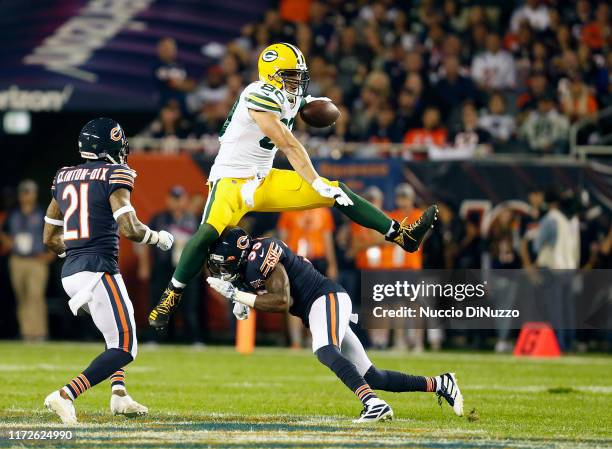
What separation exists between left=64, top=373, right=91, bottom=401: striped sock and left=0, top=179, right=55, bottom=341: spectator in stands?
27.6 ft

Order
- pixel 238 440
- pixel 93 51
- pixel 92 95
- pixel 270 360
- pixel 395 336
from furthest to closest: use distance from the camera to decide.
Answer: pixel 93 51 → pixel 92 95 → pixel 395 336 → pixel 270 360 → pixel 238 440

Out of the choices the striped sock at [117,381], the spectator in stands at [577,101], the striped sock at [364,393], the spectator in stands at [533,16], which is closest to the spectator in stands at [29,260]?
the spectator in stands at [577,101]

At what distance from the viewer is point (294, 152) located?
859 centimetres

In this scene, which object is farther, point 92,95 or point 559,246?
point 92,95

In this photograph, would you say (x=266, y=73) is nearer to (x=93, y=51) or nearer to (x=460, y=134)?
(x=460, y=134)

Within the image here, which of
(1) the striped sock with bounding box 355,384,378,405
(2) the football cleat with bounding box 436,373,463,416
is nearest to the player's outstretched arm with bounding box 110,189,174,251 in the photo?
(1) the striped sock with bounding box 355,384,378,405

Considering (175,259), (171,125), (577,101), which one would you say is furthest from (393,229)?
(171,125)

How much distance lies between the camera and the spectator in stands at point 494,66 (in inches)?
686

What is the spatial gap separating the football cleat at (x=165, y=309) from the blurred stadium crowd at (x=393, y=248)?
5746 millimetres

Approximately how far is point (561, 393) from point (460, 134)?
5948 millimetres

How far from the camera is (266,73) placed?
8891 mm

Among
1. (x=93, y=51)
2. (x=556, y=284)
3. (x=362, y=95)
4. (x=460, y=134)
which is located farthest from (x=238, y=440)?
(x=93, y=51)

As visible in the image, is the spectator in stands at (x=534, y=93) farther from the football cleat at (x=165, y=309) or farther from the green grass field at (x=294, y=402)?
the football cleat at (x=165, y=309)

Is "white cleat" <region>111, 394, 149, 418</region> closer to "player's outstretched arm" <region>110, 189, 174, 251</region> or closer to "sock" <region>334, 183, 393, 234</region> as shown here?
"player's outstretched arm" <region>110, 189, 174, 251</region>
